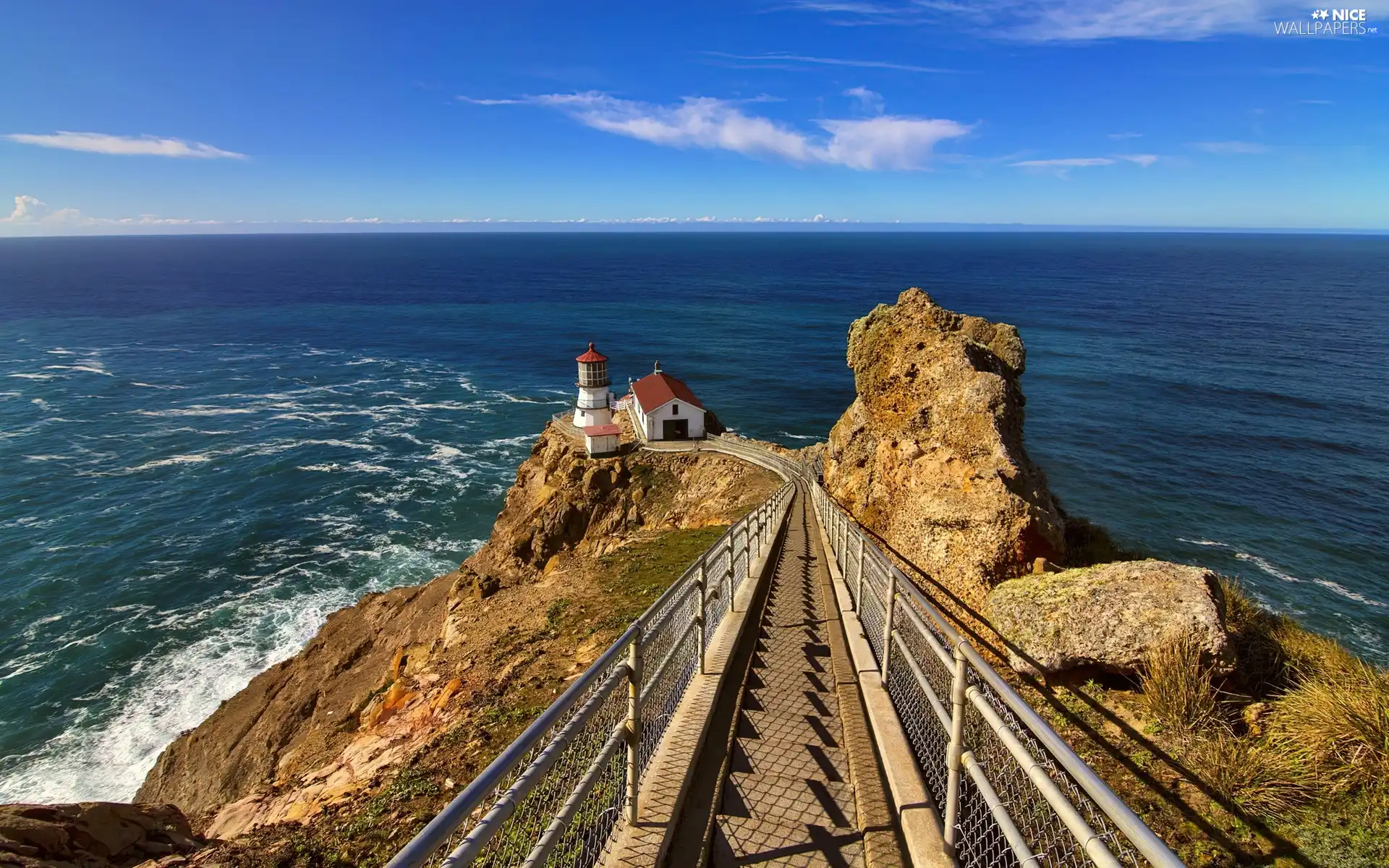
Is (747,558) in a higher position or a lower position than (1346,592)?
higher

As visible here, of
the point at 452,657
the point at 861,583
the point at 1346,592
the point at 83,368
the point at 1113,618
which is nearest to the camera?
the point at 1113,618

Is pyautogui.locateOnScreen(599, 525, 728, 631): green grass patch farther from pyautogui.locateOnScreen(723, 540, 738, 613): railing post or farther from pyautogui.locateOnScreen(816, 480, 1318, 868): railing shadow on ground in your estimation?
pyautogui.locateOnScreen(816, 480, 1318, 868): railing shadow on ground

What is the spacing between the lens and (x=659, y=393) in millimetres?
38531

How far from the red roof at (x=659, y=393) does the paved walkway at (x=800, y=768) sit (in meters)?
28.9

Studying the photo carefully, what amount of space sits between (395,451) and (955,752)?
48709mm

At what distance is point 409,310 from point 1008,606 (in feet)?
391

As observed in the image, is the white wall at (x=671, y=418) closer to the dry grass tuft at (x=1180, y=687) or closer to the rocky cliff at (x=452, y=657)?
the rocky cliff at (x=452, y=657)

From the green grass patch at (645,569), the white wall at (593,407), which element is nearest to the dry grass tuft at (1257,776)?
the green grass patch at (645,569)

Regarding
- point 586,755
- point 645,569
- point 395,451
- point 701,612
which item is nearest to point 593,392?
point 395,451

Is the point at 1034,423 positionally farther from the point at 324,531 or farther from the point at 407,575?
the point at 324,531

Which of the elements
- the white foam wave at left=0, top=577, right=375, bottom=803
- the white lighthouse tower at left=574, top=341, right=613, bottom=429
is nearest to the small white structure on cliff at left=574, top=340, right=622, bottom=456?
the white lighthouse tower at left=574, top=341, right=613, bottom=429

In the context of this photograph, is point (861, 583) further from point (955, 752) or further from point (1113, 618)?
point (955, 752)

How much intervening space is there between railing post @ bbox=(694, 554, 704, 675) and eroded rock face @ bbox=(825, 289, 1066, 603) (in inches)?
211

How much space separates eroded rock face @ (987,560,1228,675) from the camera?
25.3 feet
